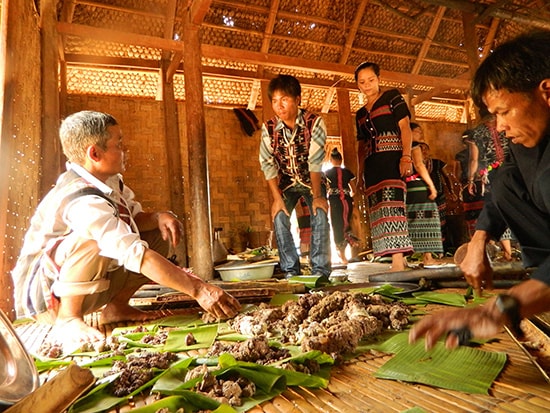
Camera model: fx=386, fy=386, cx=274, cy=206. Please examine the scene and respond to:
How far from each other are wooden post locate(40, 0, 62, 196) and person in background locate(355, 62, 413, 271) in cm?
304

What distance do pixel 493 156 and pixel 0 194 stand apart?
468 cm

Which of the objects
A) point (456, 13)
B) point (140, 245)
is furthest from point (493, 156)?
point (456, 13)

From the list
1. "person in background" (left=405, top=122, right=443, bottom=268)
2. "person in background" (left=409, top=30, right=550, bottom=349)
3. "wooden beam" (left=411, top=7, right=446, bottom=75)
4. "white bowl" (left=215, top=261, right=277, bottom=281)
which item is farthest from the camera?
"wooden beam" (left=411, top=7, right=446, bottom=75)

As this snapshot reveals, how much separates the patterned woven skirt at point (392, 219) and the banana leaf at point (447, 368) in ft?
7.31

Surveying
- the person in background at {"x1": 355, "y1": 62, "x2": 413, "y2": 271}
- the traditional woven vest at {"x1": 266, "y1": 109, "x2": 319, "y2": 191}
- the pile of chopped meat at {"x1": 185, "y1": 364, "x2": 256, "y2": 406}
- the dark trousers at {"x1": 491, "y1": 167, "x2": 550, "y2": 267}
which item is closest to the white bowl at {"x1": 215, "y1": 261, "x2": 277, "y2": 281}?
the traditional woven vest at {"x1": 266, "y1": 109, "x2": 319, "y2": 191}

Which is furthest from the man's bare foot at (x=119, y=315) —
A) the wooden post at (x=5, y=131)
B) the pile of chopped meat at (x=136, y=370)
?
the pile of chopped meat at (x=136, y=370)

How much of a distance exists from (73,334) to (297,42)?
7653 mm

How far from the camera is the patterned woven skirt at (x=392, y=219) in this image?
3.51m

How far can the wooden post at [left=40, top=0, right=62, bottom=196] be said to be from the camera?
12.2ft

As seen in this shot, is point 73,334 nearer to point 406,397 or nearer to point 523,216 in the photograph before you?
point 406,397

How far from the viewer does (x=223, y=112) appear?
29.1 ft

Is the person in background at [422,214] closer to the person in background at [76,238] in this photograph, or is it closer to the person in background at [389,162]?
the person in background at [389,162]

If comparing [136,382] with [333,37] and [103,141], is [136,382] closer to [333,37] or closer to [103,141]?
[103,141]

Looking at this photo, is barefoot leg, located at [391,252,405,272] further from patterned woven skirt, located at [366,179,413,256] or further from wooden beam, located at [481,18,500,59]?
wooden beam, located at [481,18,500,59]
